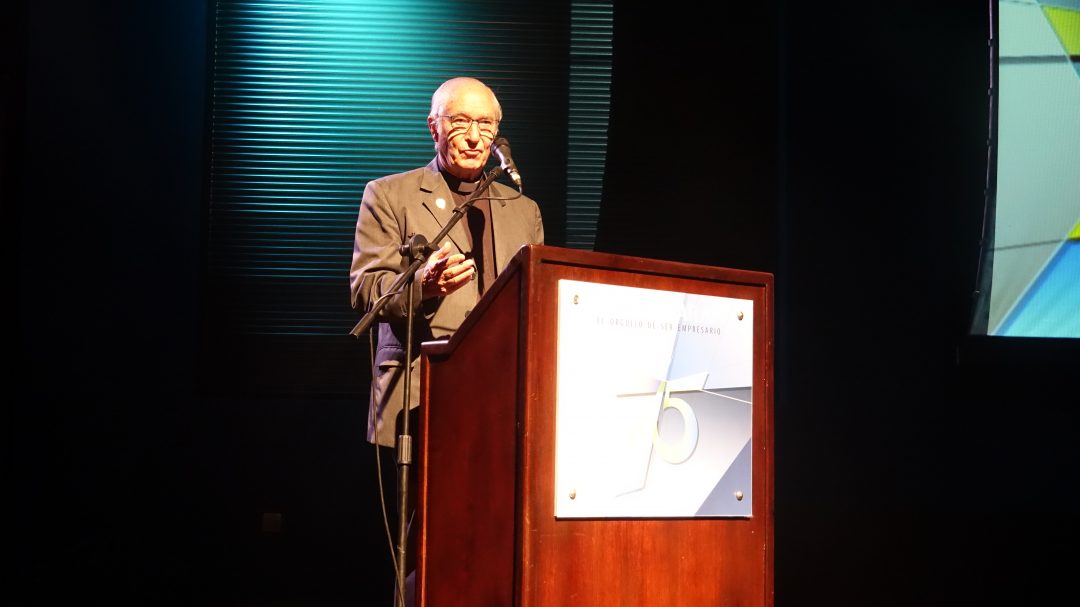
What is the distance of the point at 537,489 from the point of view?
1.44 metres

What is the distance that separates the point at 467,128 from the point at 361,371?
152 centimetres

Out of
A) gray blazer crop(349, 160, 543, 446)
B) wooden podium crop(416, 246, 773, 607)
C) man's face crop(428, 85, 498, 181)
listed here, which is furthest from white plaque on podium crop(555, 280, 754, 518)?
man's face crop(428, 85, 498, 181)

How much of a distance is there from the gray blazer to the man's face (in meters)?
0.07

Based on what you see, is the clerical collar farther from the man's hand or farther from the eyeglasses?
the man's hand

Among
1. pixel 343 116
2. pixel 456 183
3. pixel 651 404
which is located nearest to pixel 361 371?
pixel 343 116

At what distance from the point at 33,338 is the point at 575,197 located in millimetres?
2100

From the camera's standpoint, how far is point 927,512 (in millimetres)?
3562

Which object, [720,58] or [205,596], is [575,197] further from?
[205,596]

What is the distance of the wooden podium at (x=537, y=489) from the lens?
1.45 meters

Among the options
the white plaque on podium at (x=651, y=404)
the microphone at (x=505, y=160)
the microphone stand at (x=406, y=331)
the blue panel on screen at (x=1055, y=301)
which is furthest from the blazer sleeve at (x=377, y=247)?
the blue panel on screen at (x=1055, y=301)

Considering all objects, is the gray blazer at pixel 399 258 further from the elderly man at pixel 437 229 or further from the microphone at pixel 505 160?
the microphone at pixel 505 160

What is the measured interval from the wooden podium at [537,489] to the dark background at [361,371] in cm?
189

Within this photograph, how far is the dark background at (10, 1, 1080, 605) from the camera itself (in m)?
3.46

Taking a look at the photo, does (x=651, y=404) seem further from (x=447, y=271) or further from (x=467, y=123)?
(x=467, y=123)
